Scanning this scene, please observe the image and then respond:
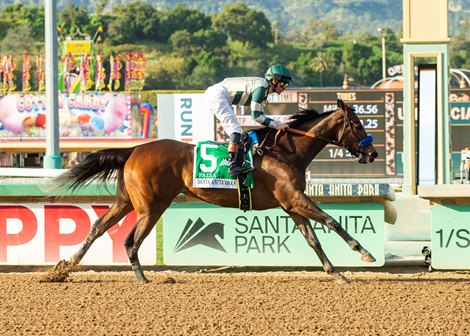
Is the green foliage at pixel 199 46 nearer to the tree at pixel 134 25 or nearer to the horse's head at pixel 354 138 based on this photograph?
the tree at pixel 134 25

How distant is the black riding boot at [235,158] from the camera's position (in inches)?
373

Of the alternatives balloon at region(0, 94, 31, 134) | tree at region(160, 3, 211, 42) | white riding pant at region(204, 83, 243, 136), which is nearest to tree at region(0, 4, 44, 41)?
tree at region(160, 3, 211, 42)

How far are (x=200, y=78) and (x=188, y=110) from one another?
3099 inches

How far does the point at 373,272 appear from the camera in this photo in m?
11.0

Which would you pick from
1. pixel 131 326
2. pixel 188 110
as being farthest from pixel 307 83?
pixel 131 326

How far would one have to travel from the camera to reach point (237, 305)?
8219 mm

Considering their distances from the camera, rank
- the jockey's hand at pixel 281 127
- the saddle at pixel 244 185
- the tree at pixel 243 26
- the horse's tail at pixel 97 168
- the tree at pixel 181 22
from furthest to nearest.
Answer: the tree at pixel 243 26, the tree at pixel 181 22, the horse's tail at pixel 97 168, the jockey's hand at pixel 281 127, the saddle at pixel 244 185

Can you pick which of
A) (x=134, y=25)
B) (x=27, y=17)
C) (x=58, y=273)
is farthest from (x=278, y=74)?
(x=27, y=17)

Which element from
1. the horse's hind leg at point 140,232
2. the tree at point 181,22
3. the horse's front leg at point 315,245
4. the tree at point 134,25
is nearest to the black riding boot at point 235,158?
the horse's front leg at point 315,245

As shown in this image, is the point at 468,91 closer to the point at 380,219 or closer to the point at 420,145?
the point at 420,145

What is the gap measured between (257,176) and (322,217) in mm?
776

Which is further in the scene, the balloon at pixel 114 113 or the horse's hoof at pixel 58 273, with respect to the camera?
the balloon at pixel 114 113

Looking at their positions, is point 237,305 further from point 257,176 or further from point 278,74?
point 278,74

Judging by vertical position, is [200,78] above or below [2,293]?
above
